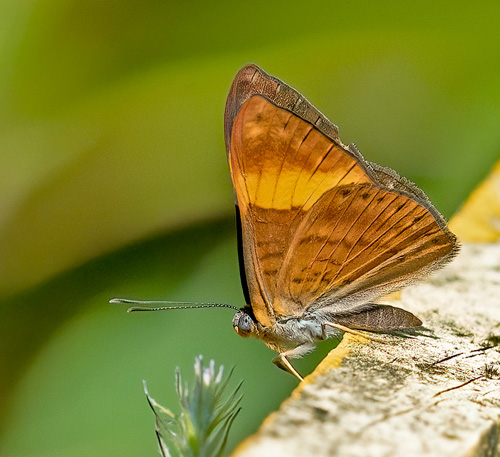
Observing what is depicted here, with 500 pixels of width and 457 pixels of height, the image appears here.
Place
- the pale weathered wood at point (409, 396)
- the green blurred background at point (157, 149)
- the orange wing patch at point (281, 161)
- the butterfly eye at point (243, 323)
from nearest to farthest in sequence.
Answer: the pale weathered wood at point (409, 396)
the orange wing patch at point (281, 161)
the butterfly eye at point (243, 323)
the green blurred background at point (157, 149)

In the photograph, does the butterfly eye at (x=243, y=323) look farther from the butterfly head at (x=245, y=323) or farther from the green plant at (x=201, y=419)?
the green plant at (x=201, y=419)

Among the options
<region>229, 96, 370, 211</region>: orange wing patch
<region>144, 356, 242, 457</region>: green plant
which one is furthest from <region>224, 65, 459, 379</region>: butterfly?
<region>144, 356, 242, 457</region>: green plant

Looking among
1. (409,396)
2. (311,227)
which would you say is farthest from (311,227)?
(409,396)

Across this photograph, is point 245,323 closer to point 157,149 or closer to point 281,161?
point 281,161

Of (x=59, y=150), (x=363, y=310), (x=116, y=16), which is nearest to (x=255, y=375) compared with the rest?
(x=363, y=310)

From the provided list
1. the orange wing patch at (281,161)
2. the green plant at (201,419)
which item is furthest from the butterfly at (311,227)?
the green plant at (201,419)

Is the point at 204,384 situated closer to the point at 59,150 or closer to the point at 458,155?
the point at 59,150

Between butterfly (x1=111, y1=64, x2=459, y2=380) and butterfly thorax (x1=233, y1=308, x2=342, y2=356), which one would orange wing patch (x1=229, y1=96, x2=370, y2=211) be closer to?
butterfly (x1=111, y1=64, x2=459, y2=380)
